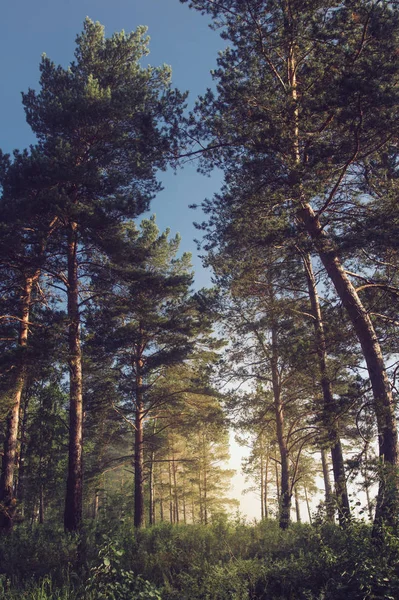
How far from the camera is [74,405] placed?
11.0 metres

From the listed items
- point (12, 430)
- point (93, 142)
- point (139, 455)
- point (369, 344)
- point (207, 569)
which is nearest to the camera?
point (207, 569)

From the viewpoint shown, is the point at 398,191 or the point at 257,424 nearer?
the point at 398,191

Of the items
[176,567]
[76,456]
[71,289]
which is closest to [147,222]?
[71,289]

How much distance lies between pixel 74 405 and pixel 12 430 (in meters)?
4.77

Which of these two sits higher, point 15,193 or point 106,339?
point 15,193

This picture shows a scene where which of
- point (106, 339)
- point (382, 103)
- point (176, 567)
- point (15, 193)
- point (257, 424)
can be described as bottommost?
point (176, 567)

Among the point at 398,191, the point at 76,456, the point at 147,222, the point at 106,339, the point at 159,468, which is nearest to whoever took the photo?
the point at 398,191

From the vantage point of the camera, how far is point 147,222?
65.6ft

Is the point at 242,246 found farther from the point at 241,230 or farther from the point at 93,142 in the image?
the point at 93,142

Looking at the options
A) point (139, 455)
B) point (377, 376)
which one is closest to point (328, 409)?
point (377, 376)

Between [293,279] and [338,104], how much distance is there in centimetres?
740

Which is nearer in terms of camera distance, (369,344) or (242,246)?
(369,344)

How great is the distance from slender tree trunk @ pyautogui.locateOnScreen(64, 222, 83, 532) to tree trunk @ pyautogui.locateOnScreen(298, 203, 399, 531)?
23.1ft

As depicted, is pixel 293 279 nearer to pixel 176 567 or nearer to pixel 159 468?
pixel 176 567
